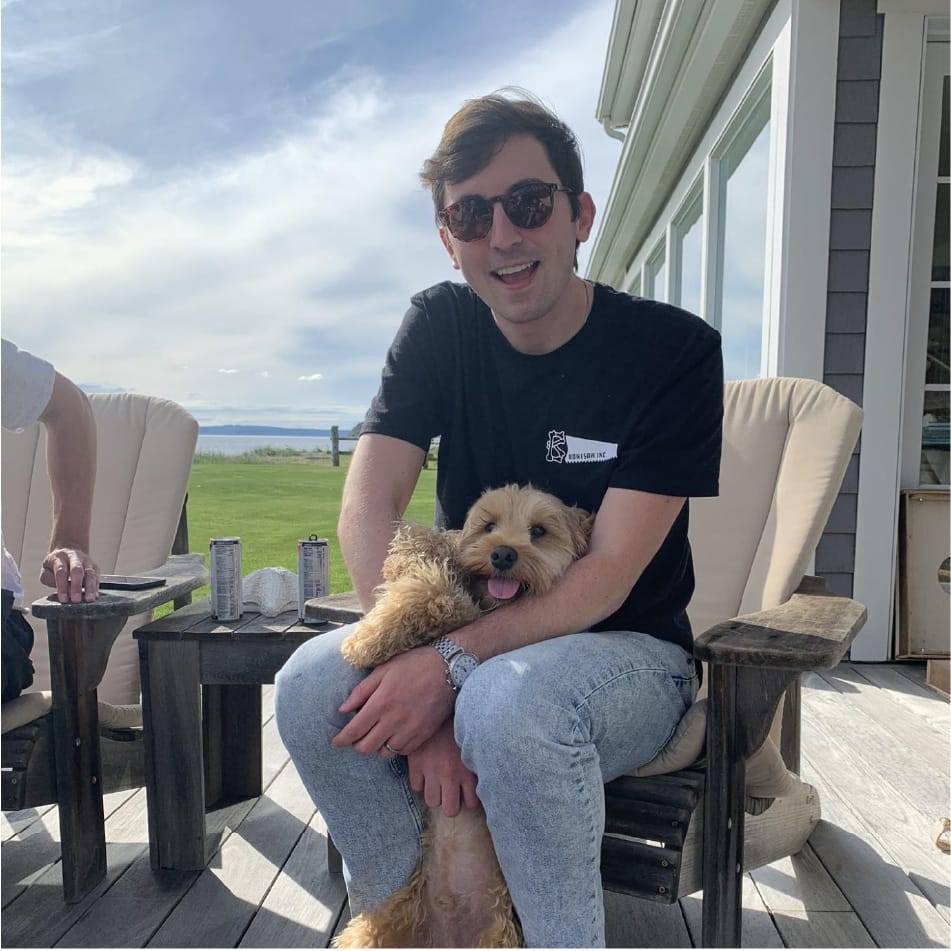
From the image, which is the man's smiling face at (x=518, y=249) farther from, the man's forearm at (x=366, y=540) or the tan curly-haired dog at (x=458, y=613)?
the man's forearm at (x=366, y=540)

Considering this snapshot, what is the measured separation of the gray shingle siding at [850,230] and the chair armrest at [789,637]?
2.26 meters

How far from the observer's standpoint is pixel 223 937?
1873mm

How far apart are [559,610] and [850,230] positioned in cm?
317

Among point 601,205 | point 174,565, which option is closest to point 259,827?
point 174,565

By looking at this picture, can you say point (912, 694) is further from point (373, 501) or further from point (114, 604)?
point (114, 604)

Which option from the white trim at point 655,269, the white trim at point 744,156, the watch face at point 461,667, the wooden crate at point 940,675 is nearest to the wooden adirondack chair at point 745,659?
the watch face at point 461,667

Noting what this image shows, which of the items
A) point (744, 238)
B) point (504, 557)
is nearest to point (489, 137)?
point (504, 557)

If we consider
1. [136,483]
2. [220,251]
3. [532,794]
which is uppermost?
[220,251]

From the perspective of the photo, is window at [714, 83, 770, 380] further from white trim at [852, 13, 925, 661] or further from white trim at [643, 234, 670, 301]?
white trim at [643, 234, 670, 301]

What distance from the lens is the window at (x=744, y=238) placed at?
180 inches

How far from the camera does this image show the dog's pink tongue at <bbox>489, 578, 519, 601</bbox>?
1570 millimetres

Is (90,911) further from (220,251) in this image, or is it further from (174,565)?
(220,251)

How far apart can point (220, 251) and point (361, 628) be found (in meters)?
9.93

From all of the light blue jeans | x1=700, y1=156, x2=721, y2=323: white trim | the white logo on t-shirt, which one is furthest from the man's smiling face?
x1=700, y1=156, x2=721, y2=323: white trim
